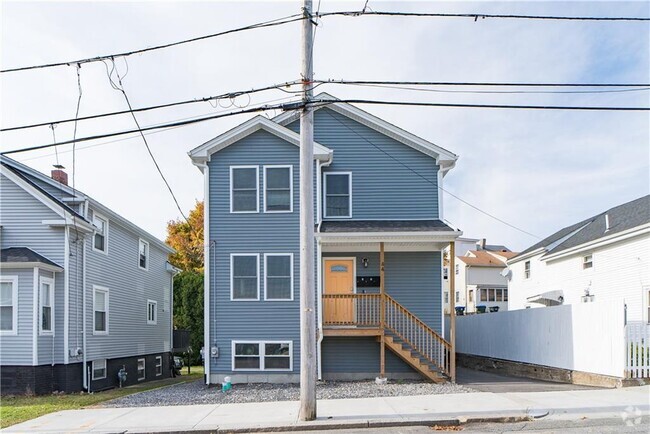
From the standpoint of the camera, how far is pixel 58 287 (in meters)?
17.2

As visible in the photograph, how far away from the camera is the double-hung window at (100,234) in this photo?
63.1 feet

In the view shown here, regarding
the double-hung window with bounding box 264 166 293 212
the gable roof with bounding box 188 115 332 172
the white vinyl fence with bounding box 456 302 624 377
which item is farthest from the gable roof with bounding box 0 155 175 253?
the white vinyl fence with bounding box 456 302 624 377

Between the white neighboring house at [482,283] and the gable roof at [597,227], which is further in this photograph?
the white neighboring house at [482,283]

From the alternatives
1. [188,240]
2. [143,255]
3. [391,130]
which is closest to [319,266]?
[391,130]

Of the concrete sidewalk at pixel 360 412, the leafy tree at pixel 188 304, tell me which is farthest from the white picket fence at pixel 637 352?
the leafy tree at pixel 188 304

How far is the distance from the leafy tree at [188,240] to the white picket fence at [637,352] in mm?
31822

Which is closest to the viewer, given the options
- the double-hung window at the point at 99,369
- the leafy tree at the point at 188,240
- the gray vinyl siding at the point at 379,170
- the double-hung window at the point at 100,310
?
the gray vinyl siding at the point at 379,170

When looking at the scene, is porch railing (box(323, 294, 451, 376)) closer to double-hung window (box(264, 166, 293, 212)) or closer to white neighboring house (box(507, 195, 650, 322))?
double-hung window (box(264, 166, 293, 212))

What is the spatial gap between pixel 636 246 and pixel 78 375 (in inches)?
738

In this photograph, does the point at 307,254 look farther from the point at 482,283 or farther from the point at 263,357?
the point at 482,283

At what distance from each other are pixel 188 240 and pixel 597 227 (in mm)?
28402

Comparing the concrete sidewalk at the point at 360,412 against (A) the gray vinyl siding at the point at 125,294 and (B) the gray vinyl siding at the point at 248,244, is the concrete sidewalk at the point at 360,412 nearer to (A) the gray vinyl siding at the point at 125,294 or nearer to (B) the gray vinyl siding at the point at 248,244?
(B) the gray vinyl siding at the point at 248,244

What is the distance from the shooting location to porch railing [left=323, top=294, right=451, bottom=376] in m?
16.6

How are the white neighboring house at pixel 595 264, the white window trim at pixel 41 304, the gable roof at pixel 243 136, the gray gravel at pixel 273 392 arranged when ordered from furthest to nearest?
1. the white neighboring house at pixel 595 264
2. the gable roof at pixel 243 136
3. the white window trim at pixel 41 304
4. the gray gravel at pixel 273 392
